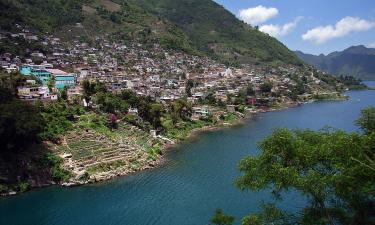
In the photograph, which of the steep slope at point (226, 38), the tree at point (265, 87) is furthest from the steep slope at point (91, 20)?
the tree at point (265, 87)

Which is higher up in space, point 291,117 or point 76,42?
point 76,42

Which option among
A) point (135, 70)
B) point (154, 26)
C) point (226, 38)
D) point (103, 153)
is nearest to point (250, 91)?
point (135, 70)

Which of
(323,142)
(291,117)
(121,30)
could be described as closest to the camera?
(323,142)

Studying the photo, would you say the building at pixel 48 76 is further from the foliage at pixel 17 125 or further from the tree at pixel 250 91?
the tree at pixel 250 91

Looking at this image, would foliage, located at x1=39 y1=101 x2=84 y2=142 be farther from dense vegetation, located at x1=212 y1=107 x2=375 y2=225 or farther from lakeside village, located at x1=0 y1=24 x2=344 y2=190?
dense vegetation, located at x1=212 y1=107 x2=375 y2=225

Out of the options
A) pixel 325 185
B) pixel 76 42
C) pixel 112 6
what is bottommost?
pixel 325 185

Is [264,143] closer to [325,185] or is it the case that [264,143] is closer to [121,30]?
[325,185]

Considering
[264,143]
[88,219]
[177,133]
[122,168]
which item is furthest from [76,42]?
[264,143]

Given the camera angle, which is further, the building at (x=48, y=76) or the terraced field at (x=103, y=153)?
the building at (x=48, y=76)
